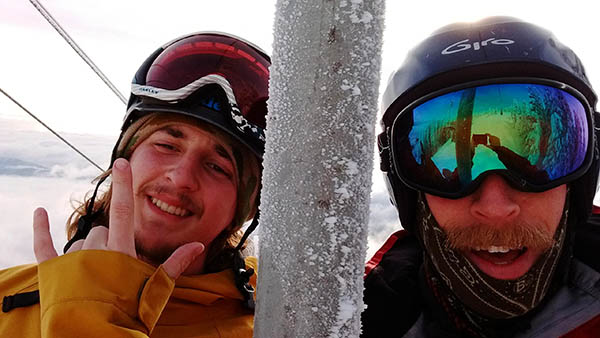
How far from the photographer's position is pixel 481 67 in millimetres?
1680

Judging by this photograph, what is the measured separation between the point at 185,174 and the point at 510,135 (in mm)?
1215

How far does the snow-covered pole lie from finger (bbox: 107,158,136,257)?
0.72 m

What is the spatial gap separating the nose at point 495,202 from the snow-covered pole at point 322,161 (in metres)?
1.08

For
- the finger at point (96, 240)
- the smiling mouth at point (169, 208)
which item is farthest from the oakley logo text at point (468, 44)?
the finger at point (96, 240)

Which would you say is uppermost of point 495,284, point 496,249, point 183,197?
point 183,197

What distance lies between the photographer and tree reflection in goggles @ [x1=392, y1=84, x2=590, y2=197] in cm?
161

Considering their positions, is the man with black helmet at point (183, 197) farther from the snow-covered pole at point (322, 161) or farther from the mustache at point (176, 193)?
the snow-covered pole at point (322, 161)

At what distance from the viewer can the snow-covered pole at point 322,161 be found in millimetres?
583

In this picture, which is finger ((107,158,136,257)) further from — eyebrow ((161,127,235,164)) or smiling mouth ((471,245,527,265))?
smiling mouth ((471,245,527,265))

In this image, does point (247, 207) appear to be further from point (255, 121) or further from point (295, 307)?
point (295, 307)

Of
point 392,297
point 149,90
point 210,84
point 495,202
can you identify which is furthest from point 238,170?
point 495,202

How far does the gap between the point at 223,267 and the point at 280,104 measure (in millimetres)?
1461

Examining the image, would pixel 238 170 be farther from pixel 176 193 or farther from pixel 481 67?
pixel 481 67

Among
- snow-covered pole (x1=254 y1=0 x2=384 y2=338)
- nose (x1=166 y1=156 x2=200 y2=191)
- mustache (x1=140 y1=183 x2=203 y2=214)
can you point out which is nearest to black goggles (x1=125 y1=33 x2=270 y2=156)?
nose (x1=166 y1=156 x2=200 y2=191)
